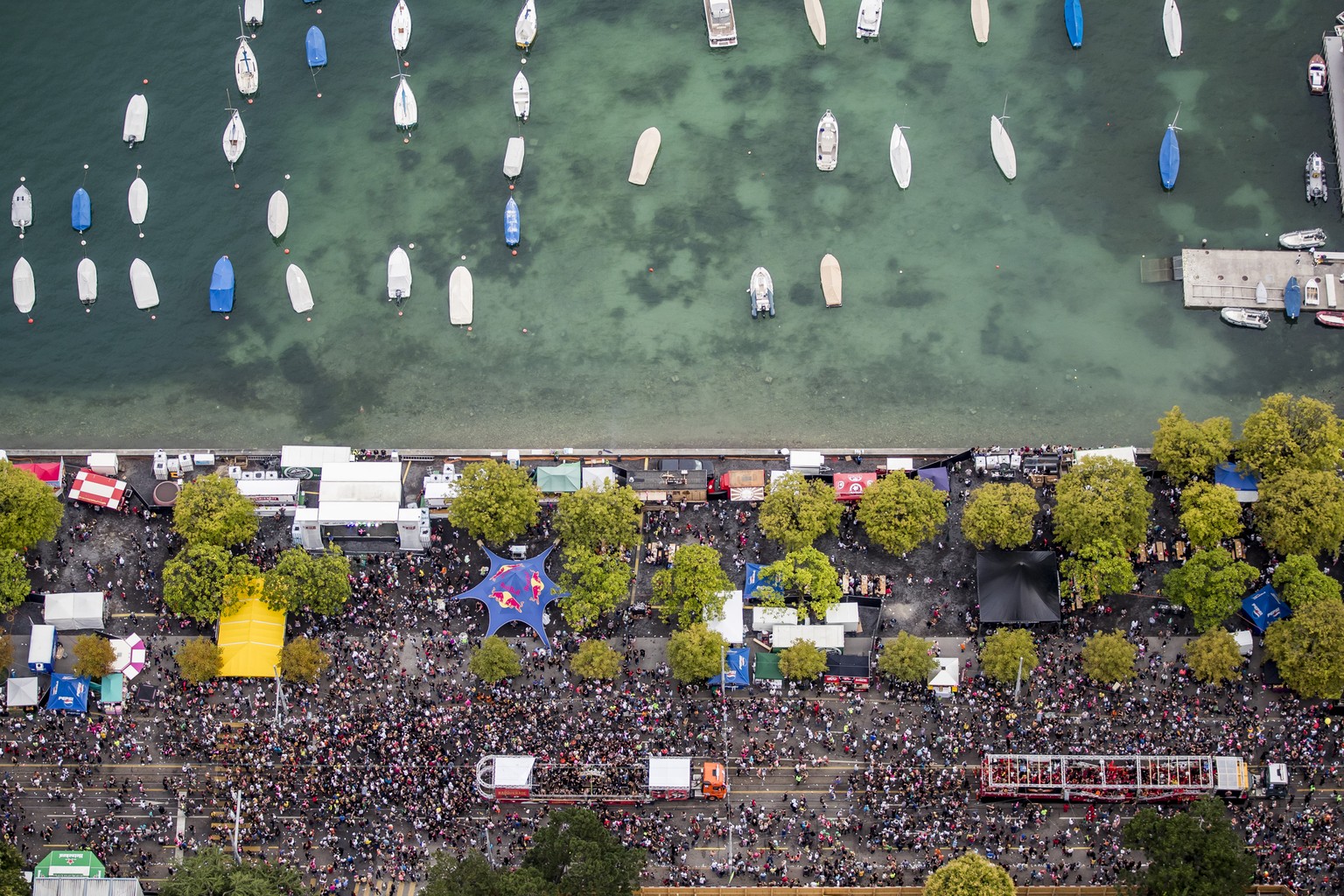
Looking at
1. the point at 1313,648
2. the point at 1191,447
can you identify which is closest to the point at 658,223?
the point at 1191,447

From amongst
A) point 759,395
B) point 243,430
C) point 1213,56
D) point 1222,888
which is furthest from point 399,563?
point 1213,56

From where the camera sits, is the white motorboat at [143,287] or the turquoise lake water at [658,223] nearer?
the turquoise lake water at [658,223]

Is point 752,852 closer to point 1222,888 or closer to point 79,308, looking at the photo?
point 1222,888

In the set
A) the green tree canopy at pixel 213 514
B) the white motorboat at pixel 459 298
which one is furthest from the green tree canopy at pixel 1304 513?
the green tree canopy at pixel 213 514

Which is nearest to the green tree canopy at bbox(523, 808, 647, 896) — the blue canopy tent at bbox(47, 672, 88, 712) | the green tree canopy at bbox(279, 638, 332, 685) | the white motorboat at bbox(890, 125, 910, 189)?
the green tree canopy at bbox(279, 638, 332, 685)

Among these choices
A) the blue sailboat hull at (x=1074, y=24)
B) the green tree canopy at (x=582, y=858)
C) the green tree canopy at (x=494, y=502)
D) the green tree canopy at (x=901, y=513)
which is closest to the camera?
the green tree canopy at (x=582, y=858)

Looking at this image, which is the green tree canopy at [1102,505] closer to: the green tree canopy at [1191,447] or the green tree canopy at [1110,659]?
the green tree canopy at [1191,447]

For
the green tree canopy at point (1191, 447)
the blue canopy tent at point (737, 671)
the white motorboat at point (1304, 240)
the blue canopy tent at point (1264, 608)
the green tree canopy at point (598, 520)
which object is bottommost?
the blue canopy tent at point (737, 671)
